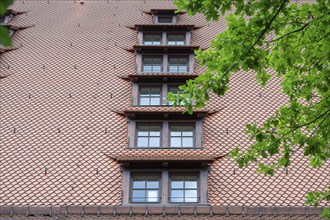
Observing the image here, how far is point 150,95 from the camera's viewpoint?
13.3 m

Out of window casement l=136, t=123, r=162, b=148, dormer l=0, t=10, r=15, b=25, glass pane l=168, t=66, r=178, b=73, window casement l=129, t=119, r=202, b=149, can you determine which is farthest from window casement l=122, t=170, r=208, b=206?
dormer l=0, t=10, r=15, b=25

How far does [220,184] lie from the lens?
10219 millimetres

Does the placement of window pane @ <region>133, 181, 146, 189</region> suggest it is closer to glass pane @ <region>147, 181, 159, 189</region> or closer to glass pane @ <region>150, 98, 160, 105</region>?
glass pane @ <region>147, 181, 159, 189</region>

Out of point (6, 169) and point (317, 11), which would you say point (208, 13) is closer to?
point (317, 11)

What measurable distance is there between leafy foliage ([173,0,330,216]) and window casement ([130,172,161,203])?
344cm

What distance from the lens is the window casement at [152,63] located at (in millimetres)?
14662

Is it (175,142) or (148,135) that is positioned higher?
(148,135)

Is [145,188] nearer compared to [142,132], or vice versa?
[145,188]

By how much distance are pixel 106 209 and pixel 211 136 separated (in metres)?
3.29

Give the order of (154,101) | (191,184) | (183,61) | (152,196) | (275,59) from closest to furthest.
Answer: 1. (275,59)
2. (152,196)
3. (191,184)
4. (154,101)
5. (183,61)

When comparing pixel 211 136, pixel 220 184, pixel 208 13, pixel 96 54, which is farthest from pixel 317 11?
pixel 96 54

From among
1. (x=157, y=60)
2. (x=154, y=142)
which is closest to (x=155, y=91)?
(x=157, y=60)

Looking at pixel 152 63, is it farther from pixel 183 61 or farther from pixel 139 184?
pixel 139 184

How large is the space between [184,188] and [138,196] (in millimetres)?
915
